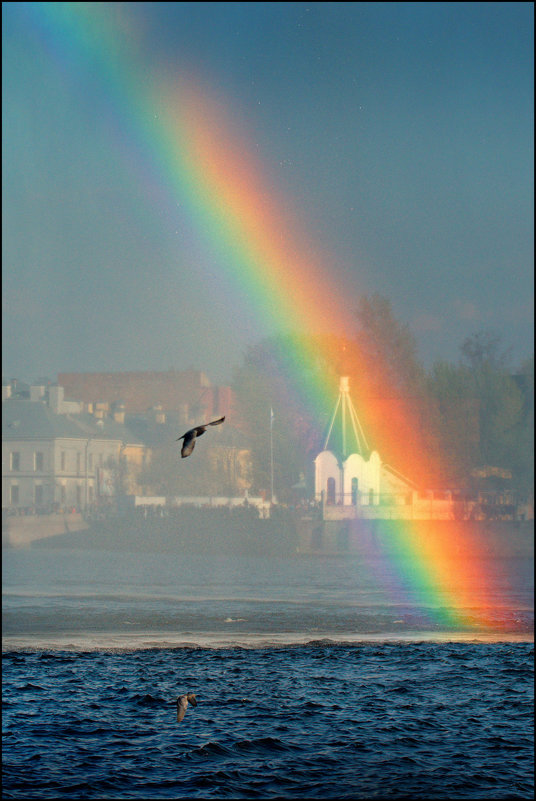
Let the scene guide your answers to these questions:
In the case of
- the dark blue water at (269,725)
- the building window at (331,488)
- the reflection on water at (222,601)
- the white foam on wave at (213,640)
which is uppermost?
the building window at (331,488)

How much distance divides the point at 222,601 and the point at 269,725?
24848 millimetres

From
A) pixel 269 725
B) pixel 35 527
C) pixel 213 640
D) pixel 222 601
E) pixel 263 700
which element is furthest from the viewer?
pixel 35 527

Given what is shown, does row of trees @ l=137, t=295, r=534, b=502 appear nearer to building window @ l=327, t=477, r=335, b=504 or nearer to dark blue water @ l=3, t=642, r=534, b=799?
building window @ l=327, t=477, r=335, b=504

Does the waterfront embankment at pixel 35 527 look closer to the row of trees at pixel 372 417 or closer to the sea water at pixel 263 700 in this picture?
the row of trees at pixel 372 417

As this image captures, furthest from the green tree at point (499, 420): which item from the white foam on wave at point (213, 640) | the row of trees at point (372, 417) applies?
the white foam on wave at point (213, 640)

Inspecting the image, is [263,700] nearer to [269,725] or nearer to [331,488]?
[269,725]

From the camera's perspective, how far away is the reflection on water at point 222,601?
35.2 m

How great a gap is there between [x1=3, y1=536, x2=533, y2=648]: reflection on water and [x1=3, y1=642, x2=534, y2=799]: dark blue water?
16.5 ft

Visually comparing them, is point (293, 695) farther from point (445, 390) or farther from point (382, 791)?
point (445, 390)

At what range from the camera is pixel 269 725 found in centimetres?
2066

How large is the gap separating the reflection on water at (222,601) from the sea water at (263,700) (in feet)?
0.69

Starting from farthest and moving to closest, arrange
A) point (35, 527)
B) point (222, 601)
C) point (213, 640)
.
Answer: point (35, 527) → point (222, 601) → point (213, 640)

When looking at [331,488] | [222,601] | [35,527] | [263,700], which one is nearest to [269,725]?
[263,700]

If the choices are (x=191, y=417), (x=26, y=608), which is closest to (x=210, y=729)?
(x=26, y=608)
